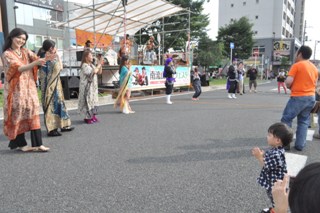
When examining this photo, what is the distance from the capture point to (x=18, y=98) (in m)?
3.99

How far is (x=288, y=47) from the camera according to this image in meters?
57.8

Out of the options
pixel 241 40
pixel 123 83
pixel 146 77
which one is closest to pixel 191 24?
pixel 241 40

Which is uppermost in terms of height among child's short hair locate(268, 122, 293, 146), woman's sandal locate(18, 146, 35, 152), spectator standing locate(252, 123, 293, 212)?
child's short hair locate(268, 122, 293, 146)

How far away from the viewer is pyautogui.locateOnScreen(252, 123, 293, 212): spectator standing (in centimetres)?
228

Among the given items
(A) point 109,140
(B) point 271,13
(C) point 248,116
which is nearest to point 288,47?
(B) point 271,13

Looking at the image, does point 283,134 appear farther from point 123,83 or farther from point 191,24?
point 191,24

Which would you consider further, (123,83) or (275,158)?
(123,83)

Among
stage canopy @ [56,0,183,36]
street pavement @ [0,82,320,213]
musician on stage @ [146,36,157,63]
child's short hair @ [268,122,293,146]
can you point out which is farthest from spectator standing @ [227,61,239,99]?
child's short hair @ [268,122,293,146]

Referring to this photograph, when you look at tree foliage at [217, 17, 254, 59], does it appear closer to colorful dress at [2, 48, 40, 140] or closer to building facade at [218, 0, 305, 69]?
building facade at [218, 0, 305, 69]

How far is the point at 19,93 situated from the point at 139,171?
217cm

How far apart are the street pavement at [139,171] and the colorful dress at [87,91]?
48 centimetres

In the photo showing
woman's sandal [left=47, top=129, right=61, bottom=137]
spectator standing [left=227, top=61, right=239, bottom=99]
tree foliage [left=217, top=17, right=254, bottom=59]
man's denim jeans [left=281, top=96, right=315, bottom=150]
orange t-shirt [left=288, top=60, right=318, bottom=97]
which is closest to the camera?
orange t-shirt [left=288, top=60, right=318, bottom=97]

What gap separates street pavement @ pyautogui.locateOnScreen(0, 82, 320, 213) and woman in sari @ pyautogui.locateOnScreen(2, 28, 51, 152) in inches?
13.4

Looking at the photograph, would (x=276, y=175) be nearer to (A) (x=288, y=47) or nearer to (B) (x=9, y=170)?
(B) (x=9, y=170)
